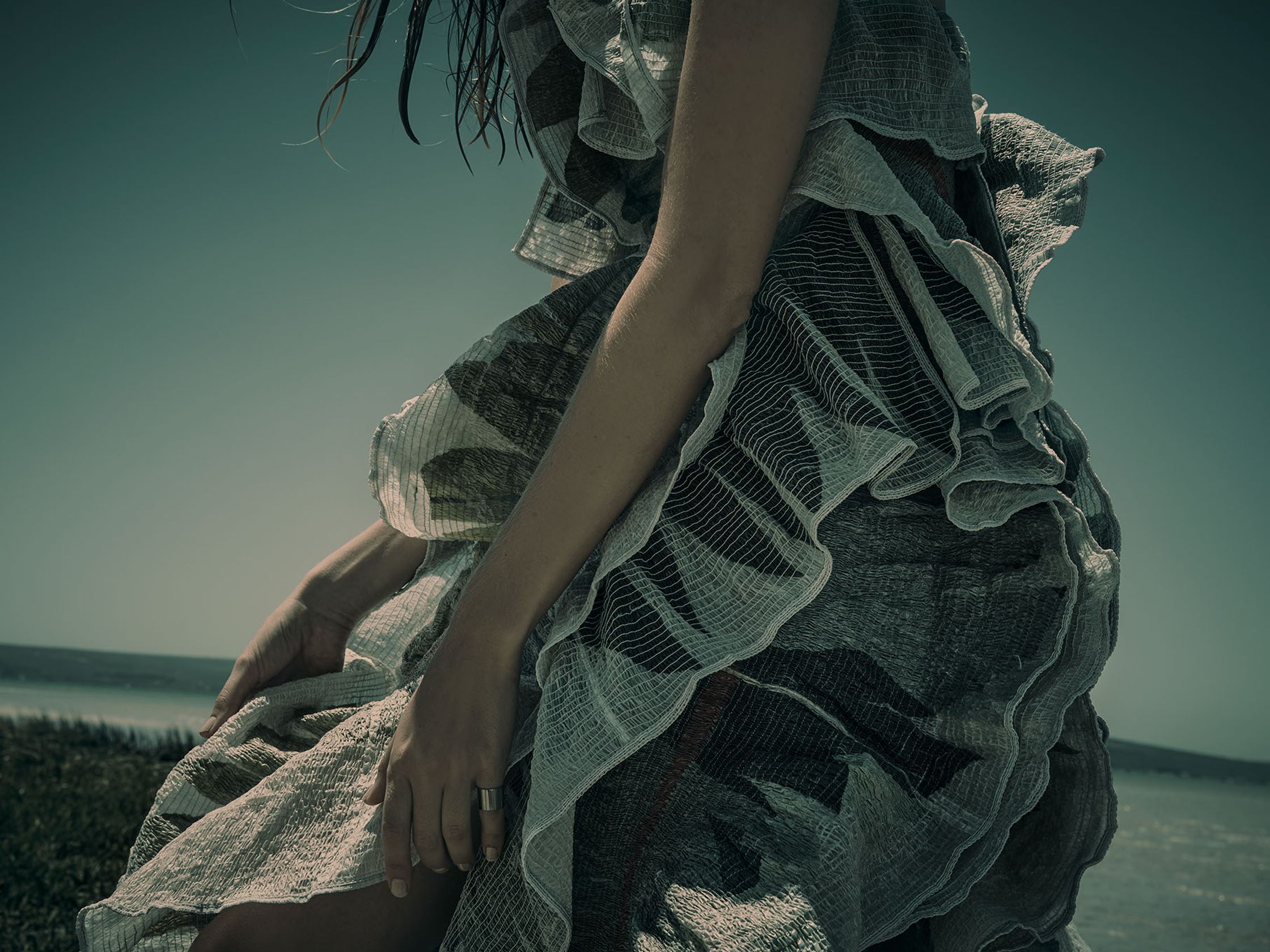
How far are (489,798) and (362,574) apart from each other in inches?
26.6

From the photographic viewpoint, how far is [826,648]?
0.77m

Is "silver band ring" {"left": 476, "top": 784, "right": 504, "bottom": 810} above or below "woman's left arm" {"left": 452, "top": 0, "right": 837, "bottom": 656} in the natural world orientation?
below

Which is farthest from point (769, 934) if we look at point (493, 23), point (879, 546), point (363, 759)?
point (493, 23)

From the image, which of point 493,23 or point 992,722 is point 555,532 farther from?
point 493,23

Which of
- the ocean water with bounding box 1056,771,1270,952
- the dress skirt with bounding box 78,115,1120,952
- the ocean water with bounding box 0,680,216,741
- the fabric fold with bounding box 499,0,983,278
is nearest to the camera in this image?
the dress skirt with bounding box 78,115,1120,952

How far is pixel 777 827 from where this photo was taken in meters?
0.71

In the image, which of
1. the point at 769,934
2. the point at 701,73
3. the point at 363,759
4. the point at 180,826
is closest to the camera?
the point at 769,934

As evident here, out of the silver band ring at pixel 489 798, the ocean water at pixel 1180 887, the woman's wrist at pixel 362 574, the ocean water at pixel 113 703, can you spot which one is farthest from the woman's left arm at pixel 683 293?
the ocean water at pixel 113 703

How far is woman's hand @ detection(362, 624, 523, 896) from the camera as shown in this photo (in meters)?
0.74

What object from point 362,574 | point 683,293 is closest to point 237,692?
point 362,574

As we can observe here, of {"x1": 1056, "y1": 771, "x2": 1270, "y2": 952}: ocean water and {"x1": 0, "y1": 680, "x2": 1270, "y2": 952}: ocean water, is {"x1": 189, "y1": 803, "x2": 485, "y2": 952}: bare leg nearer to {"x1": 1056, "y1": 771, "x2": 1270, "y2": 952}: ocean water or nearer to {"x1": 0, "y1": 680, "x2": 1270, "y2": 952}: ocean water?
{"x1": 1056, "y1": 771, "x2": 1270, "y2": 952}: ocean water

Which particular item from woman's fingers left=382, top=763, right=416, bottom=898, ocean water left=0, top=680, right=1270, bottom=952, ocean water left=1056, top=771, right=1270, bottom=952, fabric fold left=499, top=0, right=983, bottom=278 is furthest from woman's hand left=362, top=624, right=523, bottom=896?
ocean water left=0, top=680, right=1270, bottom=952

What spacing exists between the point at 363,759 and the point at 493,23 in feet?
3.53

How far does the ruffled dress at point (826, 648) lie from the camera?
0.70 m
